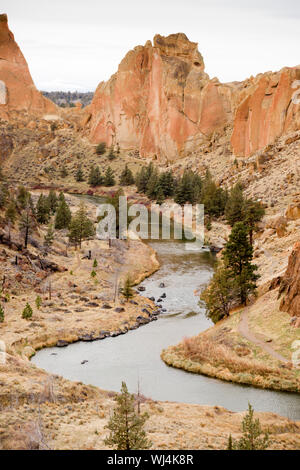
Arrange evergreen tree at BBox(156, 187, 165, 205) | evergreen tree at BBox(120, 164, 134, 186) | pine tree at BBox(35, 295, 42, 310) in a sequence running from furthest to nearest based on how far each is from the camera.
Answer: evergreen tree at BBox(120, 164, 134, 186) → evergreen tree at BBox(156, 187, 165, 205) → pine tree at BBox(35, 295, 42, 310)

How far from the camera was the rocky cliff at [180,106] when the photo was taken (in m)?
110

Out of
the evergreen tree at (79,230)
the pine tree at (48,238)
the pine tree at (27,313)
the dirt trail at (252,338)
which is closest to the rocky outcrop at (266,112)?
the evergreen tree at (79,230)

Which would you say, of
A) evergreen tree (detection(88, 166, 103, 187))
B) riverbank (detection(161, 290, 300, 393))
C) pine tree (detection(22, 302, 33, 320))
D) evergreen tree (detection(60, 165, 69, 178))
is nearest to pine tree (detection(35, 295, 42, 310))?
pine tree (detection(22, 302, 33, 320))

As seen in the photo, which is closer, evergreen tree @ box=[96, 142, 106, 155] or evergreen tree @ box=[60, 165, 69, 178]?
evergreen tree @ box=[60, 165, 69, 178]

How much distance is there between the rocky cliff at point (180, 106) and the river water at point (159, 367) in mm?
72248

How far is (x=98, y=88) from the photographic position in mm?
184500

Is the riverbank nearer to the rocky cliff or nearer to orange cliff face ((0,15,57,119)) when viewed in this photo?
the rocky cliff

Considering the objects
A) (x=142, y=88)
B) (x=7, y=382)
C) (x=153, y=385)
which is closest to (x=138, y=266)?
(x=153, y=385)

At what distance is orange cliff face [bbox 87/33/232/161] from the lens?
146375mm

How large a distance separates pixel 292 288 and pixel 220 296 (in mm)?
7537

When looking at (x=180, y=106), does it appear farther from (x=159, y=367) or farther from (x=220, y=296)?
(x=159, y=367)

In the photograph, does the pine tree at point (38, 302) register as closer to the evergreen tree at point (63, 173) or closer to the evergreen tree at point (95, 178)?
the evergreen tree at point (95, 178)

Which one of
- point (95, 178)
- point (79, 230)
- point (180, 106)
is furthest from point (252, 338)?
point (180, 106)

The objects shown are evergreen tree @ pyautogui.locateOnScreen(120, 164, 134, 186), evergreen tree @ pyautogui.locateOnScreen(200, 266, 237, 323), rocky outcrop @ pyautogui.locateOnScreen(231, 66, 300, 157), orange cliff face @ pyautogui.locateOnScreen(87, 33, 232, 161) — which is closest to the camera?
evergreen tree @ pyautogui.locateOnScreen(200, 266, 237, 323)
